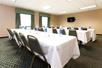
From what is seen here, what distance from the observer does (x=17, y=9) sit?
22.5 feet

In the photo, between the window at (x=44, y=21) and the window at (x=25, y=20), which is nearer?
the window at (x=25, y=20)

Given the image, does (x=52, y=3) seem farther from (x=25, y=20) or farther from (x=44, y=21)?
(x=44, y=21)

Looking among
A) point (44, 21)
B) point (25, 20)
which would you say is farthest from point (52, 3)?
point (44, 21)

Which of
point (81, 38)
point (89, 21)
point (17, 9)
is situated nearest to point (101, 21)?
point (89, 21)

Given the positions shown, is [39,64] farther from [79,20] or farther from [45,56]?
[79,20]

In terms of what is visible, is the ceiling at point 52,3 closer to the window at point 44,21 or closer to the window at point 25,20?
the window at point 25,20

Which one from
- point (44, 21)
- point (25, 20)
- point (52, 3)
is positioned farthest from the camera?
point (44, 21)

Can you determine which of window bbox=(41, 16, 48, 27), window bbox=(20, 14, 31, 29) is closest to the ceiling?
window bbox=(20, 14, 31, 29)

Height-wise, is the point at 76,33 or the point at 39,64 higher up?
the point at 76,33

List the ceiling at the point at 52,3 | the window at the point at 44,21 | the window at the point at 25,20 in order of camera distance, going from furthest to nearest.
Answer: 1. the window at the point at 44,21
2. the window at the point at 25,20
3. the ceiling at the point at 52,3

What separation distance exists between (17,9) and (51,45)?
21.4ft

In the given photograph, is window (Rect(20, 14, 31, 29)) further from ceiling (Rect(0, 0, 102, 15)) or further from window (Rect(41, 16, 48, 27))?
window (Rect(41, 16, 48, 27))

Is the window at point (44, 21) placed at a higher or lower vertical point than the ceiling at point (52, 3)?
lower

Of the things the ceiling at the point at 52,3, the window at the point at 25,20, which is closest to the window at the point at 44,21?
the window at the point at 25,20
